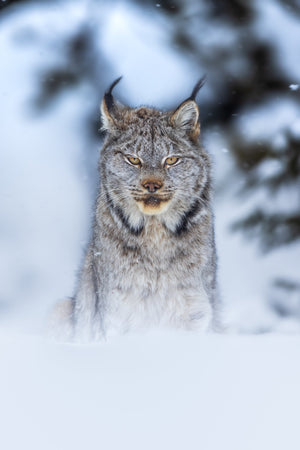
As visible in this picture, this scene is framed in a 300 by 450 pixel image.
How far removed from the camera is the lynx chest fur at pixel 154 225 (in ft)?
8.83

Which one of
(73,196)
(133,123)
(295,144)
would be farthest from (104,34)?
(133,123)

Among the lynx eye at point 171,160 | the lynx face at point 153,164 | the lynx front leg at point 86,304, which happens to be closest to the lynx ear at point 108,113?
the lynx face at point 153,164

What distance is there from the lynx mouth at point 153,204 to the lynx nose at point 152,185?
0.04 metres

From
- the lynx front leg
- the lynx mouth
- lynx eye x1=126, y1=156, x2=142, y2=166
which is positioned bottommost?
the lynx front leg

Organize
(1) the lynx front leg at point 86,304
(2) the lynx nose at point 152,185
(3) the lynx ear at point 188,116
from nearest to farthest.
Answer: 1. (2) the lynx nose at point 152,185
2. (3) the lynx ear at point 188,116
3. (1) the lynx front leg at point 86,304

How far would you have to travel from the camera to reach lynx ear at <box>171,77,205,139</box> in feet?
9.18

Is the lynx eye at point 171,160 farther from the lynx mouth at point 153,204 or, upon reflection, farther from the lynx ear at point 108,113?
the lynx ear at point 108,113

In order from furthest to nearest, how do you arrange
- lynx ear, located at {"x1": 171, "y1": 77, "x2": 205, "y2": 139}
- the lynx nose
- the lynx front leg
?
the lynx front leg, lynx ear, located at {"x1": 171, "y1": 77, "x2": 205, "y2": 139}, the lynx nose

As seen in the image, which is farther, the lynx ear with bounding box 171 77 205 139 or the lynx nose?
the lynx ear with bounding box 171 77 205 139

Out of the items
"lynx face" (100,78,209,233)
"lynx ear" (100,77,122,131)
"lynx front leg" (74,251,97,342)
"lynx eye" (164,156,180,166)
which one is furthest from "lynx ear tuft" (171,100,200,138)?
"lynx front leg" (74,251,97,342)

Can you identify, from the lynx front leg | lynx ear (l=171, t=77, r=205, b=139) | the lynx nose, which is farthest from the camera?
the lynx front leg

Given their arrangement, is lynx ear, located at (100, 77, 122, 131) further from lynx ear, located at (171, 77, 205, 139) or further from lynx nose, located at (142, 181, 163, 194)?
lynx nose, located at (142, 181, 163, 194)

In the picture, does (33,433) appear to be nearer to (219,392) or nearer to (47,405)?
(47,405)

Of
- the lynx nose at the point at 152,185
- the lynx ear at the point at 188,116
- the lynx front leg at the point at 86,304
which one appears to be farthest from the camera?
the lynx front leg at the point at 86,304
